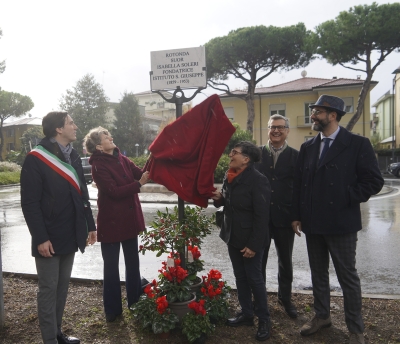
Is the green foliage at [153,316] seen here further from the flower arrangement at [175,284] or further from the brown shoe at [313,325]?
the brown shoe at [313,325]

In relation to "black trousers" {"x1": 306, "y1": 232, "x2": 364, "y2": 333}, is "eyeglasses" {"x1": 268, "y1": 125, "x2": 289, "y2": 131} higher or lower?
higher

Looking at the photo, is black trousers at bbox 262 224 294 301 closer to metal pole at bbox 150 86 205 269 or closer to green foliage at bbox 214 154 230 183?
metal pole at bbox 150 86 205 269

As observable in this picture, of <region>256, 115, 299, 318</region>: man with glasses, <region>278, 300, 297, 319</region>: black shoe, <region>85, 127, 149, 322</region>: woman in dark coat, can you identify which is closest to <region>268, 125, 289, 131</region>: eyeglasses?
<region>256, 115, 299, 318</region>: man with glasses

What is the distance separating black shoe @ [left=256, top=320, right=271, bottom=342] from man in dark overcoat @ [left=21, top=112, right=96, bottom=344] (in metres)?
1.47

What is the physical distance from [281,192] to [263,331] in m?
1.23

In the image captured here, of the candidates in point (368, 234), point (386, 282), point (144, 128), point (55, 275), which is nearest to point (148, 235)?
point (55, 275)

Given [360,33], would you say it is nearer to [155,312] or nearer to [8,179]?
[8,179]

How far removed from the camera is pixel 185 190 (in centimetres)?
336

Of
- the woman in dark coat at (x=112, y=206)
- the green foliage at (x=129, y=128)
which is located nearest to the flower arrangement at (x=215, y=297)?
the woman in dark coat at (x=112, y=206)

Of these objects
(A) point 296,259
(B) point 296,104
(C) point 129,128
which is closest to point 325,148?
(A) point 296,259

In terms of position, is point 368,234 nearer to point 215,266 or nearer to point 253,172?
point 215,266

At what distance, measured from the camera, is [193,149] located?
3.31m

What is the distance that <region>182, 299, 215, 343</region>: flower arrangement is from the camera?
312 centimetres

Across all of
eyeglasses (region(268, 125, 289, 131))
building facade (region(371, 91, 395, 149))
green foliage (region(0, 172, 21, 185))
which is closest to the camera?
eyeglasses (region(268, 125, 289, 131))
